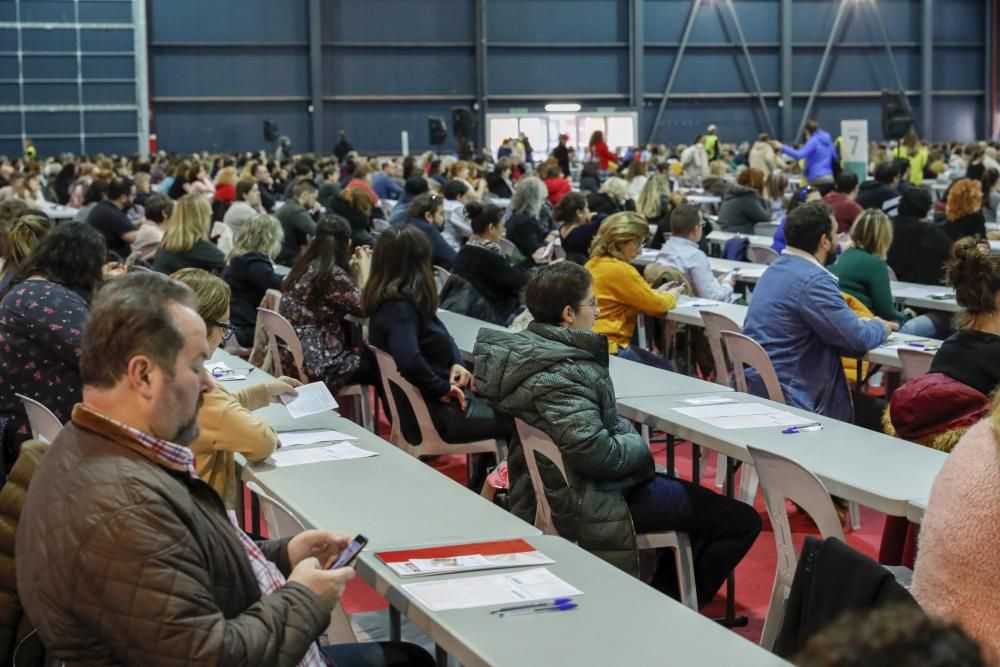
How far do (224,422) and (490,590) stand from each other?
1251mm

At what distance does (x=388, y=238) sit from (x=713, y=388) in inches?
56.0

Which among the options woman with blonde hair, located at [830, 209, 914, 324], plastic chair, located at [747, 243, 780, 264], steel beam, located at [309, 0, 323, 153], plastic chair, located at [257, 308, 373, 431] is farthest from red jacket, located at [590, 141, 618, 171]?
plastic chair, located at [257, 308, 373, 431]

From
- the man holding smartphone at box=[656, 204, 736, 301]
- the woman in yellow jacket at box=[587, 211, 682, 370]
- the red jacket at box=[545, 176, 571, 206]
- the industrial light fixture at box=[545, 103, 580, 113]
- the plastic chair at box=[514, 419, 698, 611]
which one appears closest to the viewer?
the plastic chair at box=[514, 419, 698, 611]

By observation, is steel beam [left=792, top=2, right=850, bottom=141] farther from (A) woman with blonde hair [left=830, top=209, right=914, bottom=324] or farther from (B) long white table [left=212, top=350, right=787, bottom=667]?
(B) long white table [left=212, top=350, right=787, bottom=667]

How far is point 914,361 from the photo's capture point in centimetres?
557

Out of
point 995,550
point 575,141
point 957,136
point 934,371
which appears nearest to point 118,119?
point 575,141

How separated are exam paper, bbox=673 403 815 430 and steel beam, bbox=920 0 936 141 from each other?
25882mm

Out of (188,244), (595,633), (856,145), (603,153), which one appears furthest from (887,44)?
(595,633)

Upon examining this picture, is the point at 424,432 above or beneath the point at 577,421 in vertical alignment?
beneath

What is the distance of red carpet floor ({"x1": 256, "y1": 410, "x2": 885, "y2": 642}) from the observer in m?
4.59

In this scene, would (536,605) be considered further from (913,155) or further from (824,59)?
(824,59)

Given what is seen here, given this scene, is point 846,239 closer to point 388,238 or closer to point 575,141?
point 388,238

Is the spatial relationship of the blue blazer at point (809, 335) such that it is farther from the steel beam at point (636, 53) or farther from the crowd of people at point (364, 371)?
the steel beam at point (636, 53)

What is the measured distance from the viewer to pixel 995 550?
245cm
